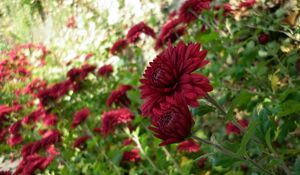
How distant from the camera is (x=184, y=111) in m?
1.10

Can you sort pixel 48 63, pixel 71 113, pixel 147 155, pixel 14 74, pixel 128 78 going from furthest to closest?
pixel 48 63 → pixel 14 74 → pixel 71 113 → pixel 128 78 → pixel 147 155

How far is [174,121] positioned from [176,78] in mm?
113

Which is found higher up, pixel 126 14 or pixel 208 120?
pixel 126 14

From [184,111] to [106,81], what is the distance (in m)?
3.43

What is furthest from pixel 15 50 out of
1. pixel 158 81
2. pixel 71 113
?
pixel 158 81

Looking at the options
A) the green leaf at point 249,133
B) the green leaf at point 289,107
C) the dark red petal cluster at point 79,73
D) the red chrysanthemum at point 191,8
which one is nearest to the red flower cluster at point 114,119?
the red chrysanthemum at point 191,8

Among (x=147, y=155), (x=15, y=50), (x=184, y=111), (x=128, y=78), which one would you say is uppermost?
(x=15, y=50)

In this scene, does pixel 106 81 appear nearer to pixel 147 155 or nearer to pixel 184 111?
pixel 147 155

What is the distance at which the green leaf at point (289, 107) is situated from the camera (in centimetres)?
124

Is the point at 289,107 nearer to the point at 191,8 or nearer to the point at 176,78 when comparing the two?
the point at 176,78

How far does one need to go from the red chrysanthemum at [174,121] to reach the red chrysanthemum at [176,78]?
2 centimetres

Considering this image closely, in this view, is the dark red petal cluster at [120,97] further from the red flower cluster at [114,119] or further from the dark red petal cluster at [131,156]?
the dark red petal cluster at [131,156]

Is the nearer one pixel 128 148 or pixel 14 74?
pixel 128 148

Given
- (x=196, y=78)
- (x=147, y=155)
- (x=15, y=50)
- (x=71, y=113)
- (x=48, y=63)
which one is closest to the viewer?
(x=196, y=78)
